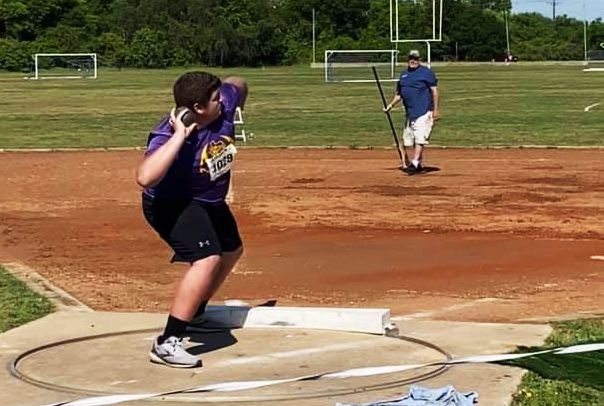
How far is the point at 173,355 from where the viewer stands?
20.9 ft

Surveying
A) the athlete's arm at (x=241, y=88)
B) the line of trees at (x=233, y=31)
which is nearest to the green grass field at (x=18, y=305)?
the athlete's arm at (x=241, y=88)

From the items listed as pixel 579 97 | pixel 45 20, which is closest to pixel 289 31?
pixel 45 20

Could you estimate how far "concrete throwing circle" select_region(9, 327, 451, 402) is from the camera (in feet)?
19.5

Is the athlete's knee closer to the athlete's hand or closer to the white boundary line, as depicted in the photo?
the athlete's hand

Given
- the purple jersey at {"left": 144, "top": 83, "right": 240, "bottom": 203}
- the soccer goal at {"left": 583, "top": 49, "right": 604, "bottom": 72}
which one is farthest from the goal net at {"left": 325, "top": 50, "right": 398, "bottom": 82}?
the purple jersey at {"left": 144, "top": 83, "right": 240, "bottom": 203}

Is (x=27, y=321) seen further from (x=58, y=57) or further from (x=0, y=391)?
(x=58, y=57)

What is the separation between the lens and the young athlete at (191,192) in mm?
6367

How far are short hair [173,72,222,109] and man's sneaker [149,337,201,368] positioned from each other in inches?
48.9

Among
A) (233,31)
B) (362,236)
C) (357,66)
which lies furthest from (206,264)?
(233,31)

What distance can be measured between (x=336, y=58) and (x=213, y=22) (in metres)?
41.7

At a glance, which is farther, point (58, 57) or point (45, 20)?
point (45, 20)

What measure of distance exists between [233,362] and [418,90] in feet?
37.7

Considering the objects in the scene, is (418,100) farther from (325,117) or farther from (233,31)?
(233,31)

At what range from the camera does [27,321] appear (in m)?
7.80
